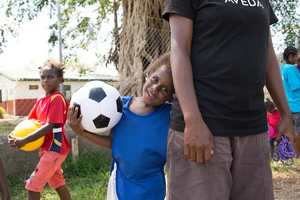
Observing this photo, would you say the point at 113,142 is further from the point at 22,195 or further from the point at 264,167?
the point at 22,195

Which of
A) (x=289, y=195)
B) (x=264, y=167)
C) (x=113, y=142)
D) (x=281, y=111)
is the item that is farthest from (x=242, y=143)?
(x=289, y=195)

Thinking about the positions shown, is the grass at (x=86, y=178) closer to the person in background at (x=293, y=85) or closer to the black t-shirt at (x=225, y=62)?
the person in background at (x=293, y=85)

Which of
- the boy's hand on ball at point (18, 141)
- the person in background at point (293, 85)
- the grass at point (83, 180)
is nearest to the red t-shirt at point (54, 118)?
the boy's hand on ball at point (18, 141)

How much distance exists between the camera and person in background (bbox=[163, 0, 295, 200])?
1257 mm

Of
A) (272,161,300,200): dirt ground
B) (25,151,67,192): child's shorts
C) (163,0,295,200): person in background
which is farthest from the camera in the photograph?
(272,161,300,200): dirt ground

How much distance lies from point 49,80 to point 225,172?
221 cm

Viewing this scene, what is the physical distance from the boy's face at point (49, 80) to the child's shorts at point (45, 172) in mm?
642

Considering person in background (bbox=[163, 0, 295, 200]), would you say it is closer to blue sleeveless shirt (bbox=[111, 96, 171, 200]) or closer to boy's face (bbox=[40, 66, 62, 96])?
blue sleeveless shirt (bbox=[111, 96, 171, 200])

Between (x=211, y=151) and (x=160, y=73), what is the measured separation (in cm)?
64

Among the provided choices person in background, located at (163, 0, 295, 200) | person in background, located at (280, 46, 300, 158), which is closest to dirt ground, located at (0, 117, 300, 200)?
person in background, located at (280, 46, 300, 158)

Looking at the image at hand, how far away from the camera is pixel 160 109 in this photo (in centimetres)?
178

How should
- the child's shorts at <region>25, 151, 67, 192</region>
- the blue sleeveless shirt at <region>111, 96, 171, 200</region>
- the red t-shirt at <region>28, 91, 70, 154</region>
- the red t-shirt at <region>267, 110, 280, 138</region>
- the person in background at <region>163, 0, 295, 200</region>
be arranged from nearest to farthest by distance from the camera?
1. the person in background at <region>163, 0, 295, 200</region>
2. the blue sleeveless shirt at <region>111, 96, 171, 200</region>
3. the child's shorts at <region>25, 151, 67, 192</region>
4. the red t-shirt at <region>28, 91, 70, 154</region>
5. the red t-shirt at <region>267, 110, 280, 138</region>

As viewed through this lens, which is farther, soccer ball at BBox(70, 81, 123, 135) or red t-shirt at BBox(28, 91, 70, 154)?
red t-shirt at BBox(28, 91, 70, 154)

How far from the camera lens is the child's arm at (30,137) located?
101 inches
